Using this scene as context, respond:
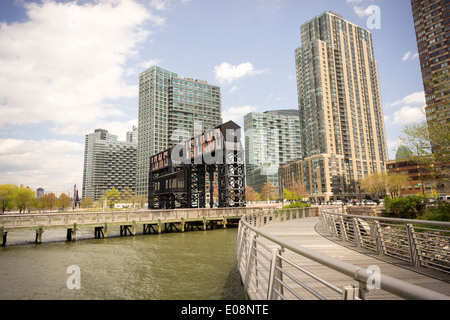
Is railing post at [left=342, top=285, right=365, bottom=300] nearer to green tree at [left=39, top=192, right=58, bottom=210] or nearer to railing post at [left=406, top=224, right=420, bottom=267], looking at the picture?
railing post at [left=406, top=224, right=420, bottom=267]

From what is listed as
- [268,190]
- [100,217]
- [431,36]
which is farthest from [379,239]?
[431,36]

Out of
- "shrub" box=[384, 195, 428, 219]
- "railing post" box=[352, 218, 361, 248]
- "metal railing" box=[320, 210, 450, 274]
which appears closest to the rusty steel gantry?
"shrub" box=[384, 195, 428, 219]

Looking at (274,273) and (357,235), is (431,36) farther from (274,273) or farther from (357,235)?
(274,273)

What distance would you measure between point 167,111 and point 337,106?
4040 inches

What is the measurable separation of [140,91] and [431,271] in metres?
183

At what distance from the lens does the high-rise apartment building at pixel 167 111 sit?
15800 centimetres

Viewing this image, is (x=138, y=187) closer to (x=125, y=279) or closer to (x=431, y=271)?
(x=125, y=279)

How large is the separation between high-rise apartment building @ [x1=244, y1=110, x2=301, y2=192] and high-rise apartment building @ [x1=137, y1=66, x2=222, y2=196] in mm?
29166

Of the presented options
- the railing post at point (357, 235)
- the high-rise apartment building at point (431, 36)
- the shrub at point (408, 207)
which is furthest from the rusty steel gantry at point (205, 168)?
the high-rise apartment building at point (431, 36)

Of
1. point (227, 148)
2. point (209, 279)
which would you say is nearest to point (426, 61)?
point (227, 148)

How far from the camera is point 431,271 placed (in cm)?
673

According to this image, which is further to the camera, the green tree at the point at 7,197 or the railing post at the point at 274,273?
the green tree at the point at 7,197

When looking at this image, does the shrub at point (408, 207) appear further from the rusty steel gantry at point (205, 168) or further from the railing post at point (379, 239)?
the rusty steel gantry at point (205, 168)

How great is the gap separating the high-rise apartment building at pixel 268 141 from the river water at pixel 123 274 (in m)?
152
